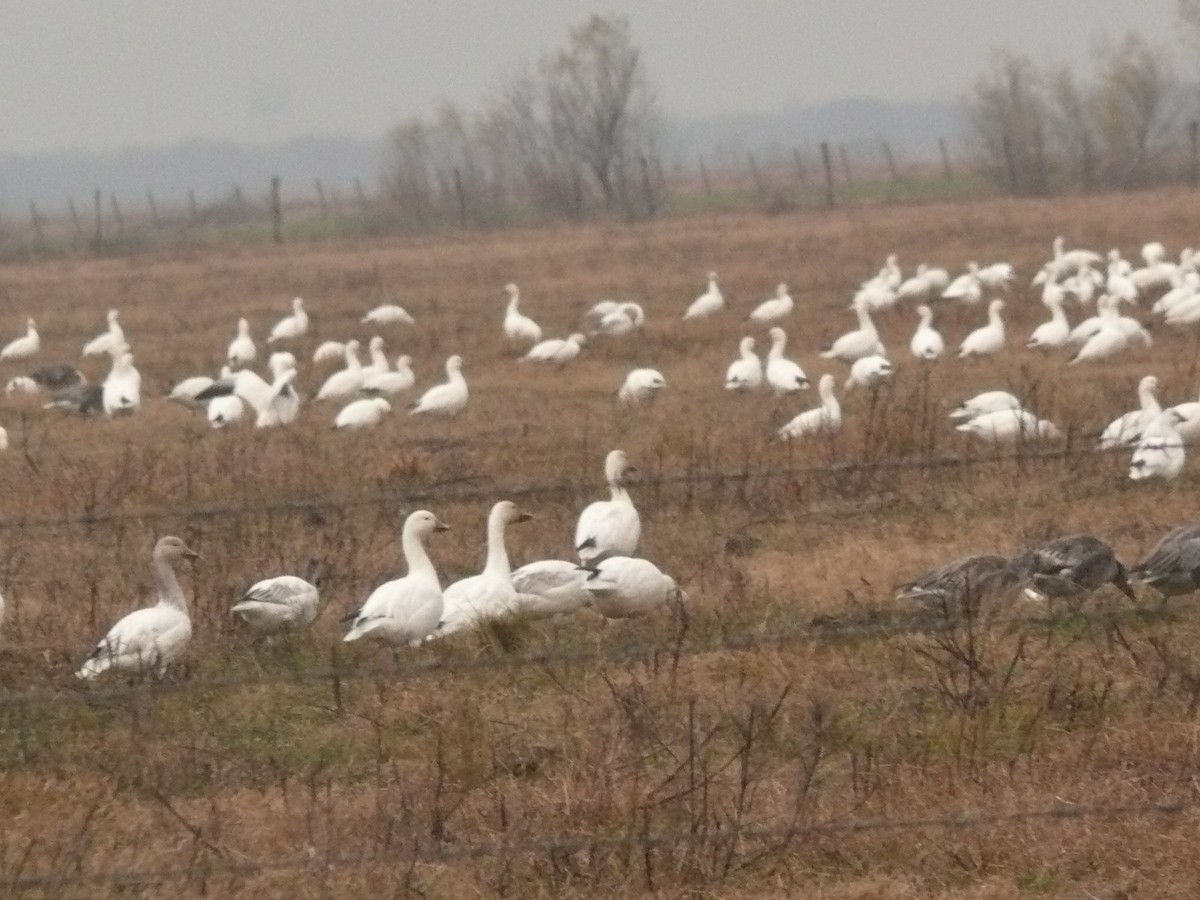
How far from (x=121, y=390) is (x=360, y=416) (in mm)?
3052

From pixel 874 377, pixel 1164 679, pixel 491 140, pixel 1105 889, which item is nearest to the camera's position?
pixel 1105 889

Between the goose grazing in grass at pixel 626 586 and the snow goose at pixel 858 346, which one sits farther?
the snow goose at pixel 858 346

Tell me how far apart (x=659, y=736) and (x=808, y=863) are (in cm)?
100

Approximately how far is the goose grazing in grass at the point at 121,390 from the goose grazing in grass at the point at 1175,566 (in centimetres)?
1198

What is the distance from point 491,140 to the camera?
65.5m

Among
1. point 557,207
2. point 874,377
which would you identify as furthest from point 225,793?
point 557,207

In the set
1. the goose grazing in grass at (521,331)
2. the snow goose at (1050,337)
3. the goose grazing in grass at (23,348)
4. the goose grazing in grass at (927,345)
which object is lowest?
the snow goose at (1050,337)

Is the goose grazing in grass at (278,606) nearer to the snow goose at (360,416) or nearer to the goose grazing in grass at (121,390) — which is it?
the snow goose at (360,416)

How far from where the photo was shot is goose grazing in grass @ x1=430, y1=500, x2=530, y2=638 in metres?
8.98

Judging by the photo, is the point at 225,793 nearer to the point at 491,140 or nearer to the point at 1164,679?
the point at 1164,679

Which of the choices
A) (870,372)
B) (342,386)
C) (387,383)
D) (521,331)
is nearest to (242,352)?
(521,331)

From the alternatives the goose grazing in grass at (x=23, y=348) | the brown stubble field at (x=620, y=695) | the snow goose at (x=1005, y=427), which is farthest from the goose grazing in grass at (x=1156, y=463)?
the goose grazing in grass at (x=23, y=348)

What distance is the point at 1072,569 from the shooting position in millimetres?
8875

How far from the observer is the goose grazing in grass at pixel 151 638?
8.11m
